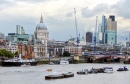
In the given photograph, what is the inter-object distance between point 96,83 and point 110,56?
8354 cm

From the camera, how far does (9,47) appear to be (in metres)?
139

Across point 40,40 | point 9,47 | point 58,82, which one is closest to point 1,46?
point 9,47

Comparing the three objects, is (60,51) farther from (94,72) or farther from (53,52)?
(94,72)

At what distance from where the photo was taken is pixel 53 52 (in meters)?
190

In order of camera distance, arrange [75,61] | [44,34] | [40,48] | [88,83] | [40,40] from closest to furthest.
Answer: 1. [88,83]
2. [75,61]
3. [40,48]
4. [40,40]
5. [44,34]

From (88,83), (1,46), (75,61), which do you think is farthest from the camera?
(1,46)

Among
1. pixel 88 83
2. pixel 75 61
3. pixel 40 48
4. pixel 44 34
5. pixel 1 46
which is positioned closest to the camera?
pixel 88 83

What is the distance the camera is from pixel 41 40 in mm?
175250

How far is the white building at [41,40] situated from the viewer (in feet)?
523

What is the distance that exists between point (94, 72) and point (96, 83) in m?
18.4

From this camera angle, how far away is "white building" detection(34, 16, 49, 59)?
159288 mm

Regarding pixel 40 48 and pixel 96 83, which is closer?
pixel 96 83

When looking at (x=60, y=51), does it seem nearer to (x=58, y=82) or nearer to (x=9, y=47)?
(x=9, y=47)

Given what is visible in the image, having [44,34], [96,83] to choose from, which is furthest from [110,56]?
[96,83]
